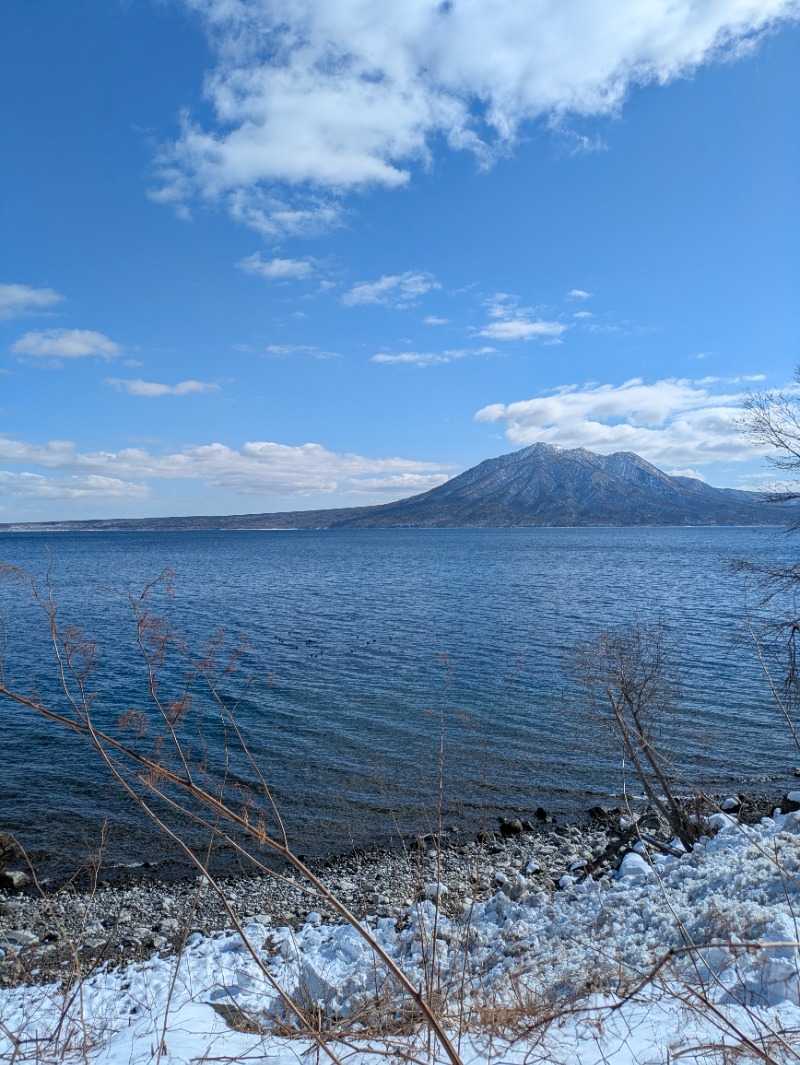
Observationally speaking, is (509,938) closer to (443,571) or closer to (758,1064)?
(758,1064)

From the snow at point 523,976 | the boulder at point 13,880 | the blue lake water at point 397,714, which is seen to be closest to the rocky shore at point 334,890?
the boulder at point 13,880

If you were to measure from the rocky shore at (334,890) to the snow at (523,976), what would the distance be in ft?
1.65

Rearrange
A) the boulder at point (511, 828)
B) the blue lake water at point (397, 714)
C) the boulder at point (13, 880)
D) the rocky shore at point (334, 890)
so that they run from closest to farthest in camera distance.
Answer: the rocky shore at point (334, 890) → the boulder at point (13, 880) → the boulder at point (511, 828) → the blue lake water at point (397, 714)

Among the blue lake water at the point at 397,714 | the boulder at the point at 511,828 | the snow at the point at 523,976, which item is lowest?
the boulder at the point at 511,828

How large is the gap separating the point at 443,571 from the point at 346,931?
7179cm

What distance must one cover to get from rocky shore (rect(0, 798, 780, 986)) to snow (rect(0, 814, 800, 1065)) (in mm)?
502

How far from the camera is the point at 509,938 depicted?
966 cm

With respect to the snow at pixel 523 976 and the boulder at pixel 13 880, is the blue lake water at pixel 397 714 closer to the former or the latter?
the boulder at pixel 13 880

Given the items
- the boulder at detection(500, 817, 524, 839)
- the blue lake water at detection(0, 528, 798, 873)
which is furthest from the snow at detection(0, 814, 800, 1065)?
the boulder at detection(500, 817, 524, 839)

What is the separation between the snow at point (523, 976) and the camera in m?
4.20

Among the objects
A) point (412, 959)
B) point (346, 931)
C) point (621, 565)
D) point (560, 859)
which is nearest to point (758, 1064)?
point (412, 959)

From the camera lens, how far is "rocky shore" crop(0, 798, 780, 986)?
10914 millimetres

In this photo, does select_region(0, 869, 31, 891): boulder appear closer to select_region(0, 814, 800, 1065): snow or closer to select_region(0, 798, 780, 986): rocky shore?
select_region(0, 798, 780, 986): rocky shore

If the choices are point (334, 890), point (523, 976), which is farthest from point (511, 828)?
point (523, 976)
